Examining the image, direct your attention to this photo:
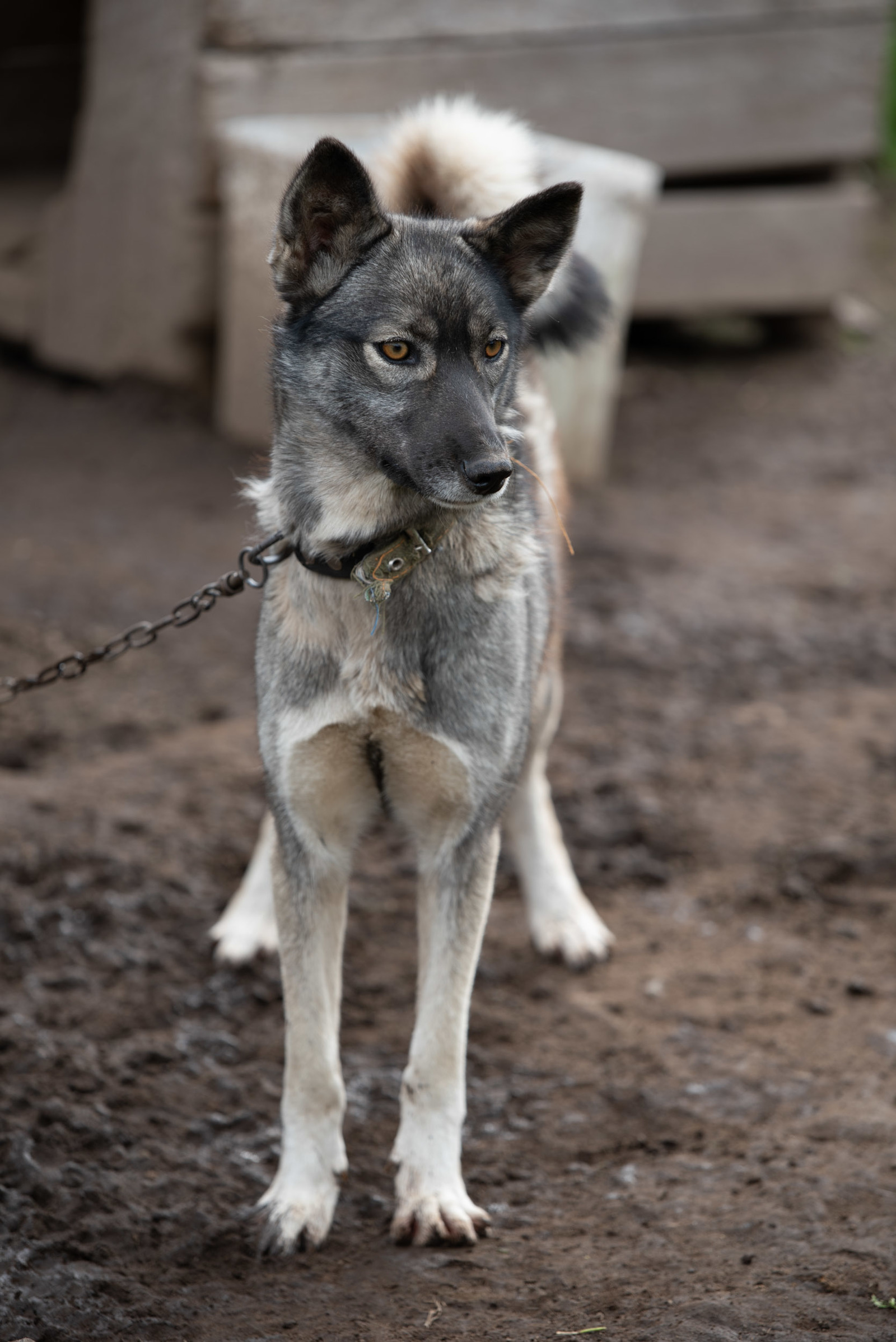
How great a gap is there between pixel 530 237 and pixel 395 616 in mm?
720

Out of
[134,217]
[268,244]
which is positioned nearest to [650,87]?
[268,244]

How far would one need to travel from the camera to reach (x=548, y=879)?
3537mm

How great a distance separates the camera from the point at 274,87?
5.76 metres

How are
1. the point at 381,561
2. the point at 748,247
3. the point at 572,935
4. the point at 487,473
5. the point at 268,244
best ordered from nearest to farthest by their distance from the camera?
the point at 487,473 < the point at 381,561 < the point at 572,935 < the point at 268,244 < the point at 748,247

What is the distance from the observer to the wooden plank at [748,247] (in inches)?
271

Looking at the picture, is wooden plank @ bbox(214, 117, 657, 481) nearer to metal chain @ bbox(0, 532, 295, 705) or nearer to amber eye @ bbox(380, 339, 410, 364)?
metal chain @ bbox(0, 532, 295, 705)

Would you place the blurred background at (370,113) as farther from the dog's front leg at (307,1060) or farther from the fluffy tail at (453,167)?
the dog's front leg at (307,1060)

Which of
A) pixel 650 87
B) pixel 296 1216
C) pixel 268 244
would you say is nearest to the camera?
pixel 296 1216

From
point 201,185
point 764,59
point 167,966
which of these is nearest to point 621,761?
point 167,966

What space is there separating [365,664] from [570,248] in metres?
0.88

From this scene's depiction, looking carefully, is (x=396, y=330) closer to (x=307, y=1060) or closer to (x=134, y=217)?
(x=307, y=1060)

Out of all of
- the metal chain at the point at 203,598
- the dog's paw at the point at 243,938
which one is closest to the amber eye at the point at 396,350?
the metal chain at the point at 203,598

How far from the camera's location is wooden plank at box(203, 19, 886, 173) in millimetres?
5781

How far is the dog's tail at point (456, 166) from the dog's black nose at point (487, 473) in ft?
3.01
